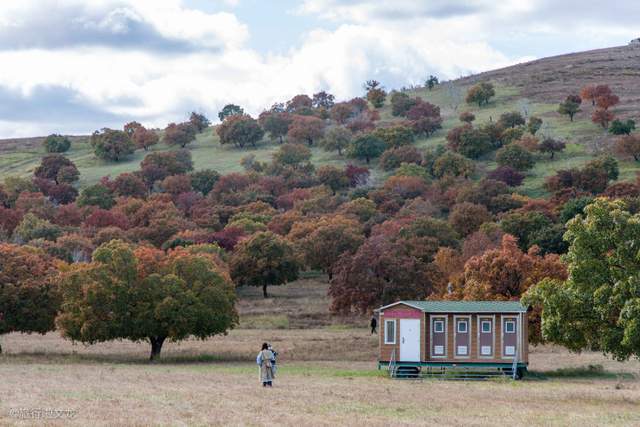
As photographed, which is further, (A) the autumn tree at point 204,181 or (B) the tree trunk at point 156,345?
(A) the autumn tree at point 204,181

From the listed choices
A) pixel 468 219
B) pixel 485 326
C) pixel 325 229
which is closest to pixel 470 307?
pixel 485 326

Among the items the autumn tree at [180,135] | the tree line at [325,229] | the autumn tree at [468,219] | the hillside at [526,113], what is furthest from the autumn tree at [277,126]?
the autumn tree at [468,219]

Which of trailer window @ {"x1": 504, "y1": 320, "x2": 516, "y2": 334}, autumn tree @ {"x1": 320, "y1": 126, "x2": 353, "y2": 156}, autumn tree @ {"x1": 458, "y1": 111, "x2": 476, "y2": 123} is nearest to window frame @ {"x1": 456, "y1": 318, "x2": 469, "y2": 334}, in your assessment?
trailer window @ {"x1": 504, "y1": 320, "x2": 516, "y2": 334}

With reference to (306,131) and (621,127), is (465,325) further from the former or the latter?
(306,131)

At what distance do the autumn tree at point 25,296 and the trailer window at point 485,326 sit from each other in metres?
25.1

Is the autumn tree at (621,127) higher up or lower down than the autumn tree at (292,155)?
higher up

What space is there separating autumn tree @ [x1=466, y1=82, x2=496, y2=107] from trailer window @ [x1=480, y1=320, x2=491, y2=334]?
131209 mm

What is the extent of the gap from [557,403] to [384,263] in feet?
145

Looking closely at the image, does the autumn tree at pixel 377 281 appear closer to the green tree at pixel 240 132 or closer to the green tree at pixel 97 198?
the green tree at pixel 97 198

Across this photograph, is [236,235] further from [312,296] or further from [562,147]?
[562,147]

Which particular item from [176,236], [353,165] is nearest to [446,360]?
[176,236]

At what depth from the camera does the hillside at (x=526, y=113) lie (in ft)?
450

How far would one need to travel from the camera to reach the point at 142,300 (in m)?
56.3

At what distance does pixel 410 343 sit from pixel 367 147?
105m
